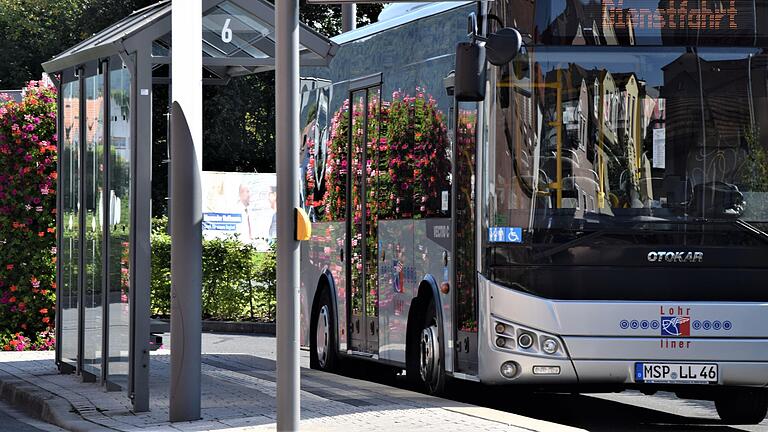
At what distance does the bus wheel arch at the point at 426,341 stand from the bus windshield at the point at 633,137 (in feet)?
6.37

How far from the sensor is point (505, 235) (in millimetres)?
12203

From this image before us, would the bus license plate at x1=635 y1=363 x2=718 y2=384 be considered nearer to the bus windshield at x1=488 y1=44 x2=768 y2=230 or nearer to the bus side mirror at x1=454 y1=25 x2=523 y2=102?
the bus windshield at x1=488 y1=44 x2=768 y2=230

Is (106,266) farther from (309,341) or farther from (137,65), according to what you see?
(309,341)

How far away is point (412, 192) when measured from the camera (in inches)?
582

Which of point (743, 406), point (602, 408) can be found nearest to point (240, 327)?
point (602, 408)

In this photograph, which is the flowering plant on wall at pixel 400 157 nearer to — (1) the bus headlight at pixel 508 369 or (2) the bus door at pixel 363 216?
(2) the bus door at pixel 363 216

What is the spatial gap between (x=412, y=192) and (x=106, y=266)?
111 inches

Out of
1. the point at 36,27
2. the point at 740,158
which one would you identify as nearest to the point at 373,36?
the point at 740,158

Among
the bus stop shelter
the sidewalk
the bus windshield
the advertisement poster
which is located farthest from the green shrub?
the bus windshield

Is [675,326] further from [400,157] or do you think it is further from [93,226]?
[93,226]

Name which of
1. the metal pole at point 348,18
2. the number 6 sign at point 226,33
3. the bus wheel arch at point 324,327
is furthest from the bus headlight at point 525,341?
the metal pole at point 348,18

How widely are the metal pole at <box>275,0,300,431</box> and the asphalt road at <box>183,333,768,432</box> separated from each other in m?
3.38

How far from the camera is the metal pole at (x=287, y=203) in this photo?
10.1 metres

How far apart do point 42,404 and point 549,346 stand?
14.7ft
